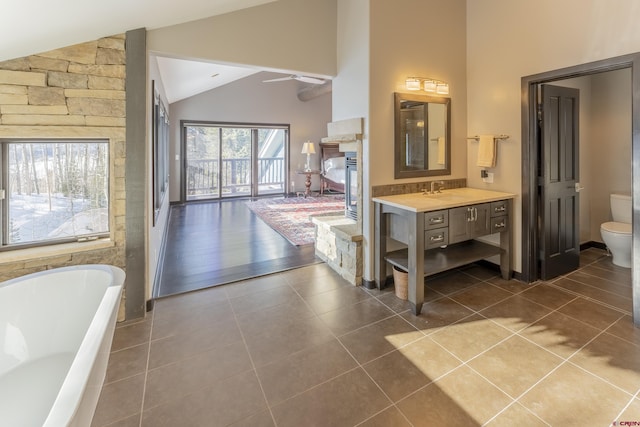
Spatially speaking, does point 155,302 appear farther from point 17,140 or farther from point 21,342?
point 17,140

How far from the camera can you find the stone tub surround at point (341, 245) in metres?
3.30

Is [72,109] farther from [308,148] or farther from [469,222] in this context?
[308,148]

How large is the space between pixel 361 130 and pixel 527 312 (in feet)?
7.28

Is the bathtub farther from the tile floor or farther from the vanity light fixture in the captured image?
the vanity light fixture

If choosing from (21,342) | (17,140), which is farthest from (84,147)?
(21,342)

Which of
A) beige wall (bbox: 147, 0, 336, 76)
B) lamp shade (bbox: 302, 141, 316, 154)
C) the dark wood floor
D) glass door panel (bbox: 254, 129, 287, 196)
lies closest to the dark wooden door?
beige wall (bbox: 147, 0, 336, 76)

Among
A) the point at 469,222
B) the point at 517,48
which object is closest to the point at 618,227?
the point at 469,222

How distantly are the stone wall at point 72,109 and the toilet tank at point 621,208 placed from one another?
5.42 metres

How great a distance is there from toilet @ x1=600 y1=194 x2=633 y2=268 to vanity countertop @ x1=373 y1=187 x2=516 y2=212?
1431 millimetres

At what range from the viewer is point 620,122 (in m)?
3.93

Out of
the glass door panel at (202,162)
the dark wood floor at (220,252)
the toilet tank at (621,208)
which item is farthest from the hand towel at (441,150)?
the glass door panel at (202,162)

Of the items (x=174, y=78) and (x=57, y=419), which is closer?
(x=57, y=419)

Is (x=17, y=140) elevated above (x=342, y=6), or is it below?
below

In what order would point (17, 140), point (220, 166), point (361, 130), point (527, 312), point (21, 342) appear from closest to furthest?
point (21, 342) < point (17, 140) < point (527, 312) < point (361, 130) < point (220, 166)
